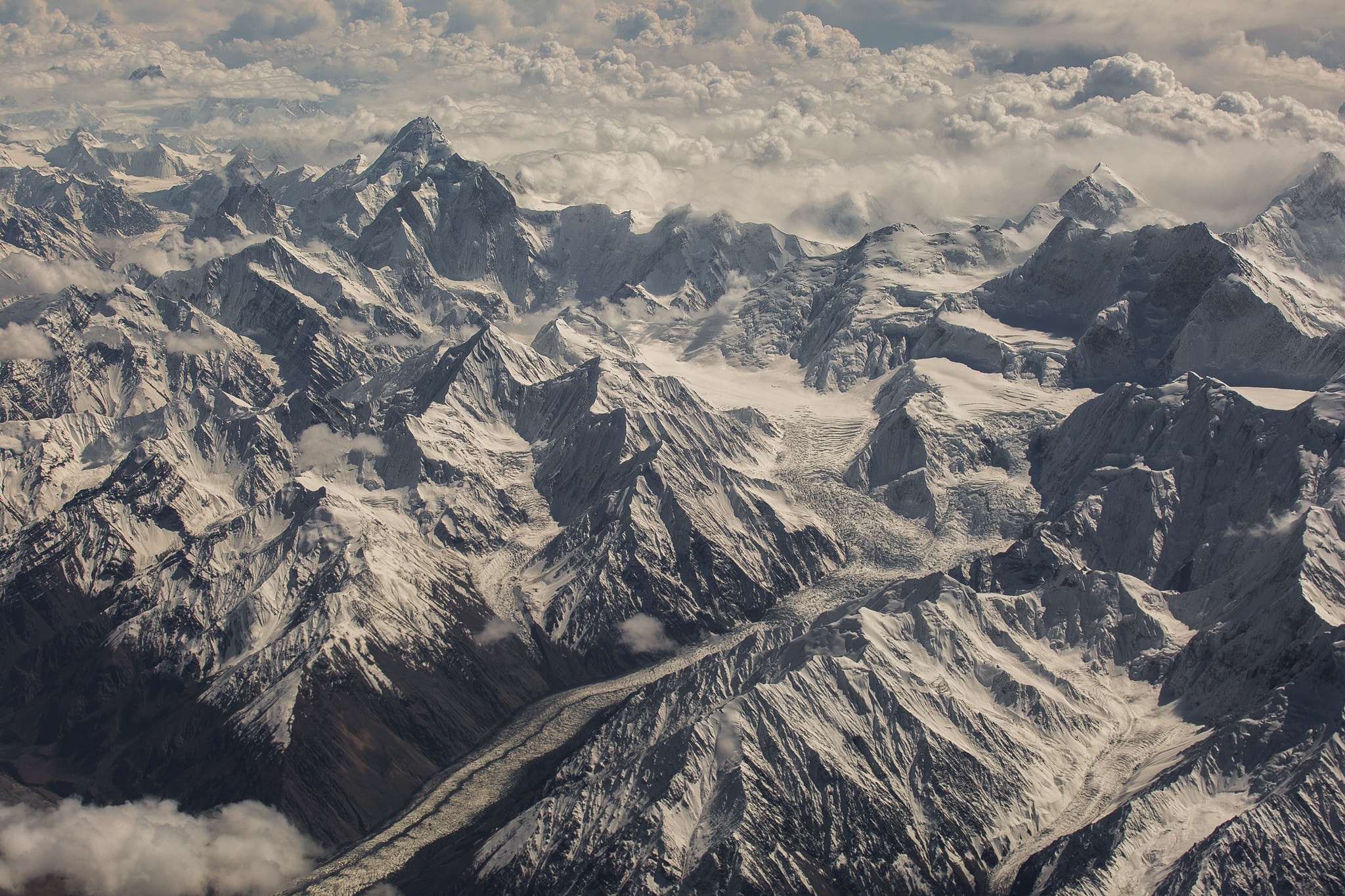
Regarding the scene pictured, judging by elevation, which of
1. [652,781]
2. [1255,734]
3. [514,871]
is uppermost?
[1255,734]

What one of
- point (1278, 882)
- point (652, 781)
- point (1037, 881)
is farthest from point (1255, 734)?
point (652, 781)

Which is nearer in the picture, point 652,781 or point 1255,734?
point 1255,734

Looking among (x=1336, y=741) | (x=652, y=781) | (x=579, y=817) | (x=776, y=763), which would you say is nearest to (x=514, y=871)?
(x=579, y=817)

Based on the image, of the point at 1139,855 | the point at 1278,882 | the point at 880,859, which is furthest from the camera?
the point at 880,859

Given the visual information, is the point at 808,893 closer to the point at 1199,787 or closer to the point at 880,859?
the point at 880,859

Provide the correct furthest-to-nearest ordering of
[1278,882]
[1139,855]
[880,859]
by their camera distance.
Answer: [880,859] < [1139,855] < [1278,882]

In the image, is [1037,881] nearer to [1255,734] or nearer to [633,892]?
[1255,734]

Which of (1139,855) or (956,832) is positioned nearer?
(1139,855)

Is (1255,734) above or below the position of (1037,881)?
Result: above
